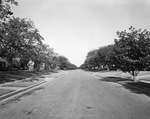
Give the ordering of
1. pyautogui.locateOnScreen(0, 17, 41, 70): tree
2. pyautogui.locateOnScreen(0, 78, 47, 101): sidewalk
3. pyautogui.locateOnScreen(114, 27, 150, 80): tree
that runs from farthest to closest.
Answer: pyautogui.locateOnScreen(0, 17, 41, 70): tree
pyautogui.locateOnScreen(114, 27, 150, 80): tree
pyautogui.locateOnScreen(0, 78, 47, 101): sidewalk

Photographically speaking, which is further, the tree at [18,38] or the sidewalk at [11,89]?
the tree at [18,38]

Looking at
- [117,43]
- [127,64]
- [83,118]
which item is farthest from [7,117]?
[117,43]

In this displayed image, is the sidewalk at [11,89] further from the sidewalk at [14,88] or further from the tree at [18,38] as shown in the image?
the tree at [18,38]

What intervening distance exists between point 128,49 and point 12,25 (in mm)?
17501

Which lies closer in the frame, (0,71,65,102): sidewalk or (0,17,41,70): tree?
(0,71,65,102): sidewalk

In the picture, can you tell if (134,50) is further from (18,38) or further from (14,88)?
(18,38)

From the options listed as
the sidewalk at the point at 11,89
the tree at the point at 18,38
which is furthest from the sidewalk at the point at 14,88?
the tree at the point at 18,38

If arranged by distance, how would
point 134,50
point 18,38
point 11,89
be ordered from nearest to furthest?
1. point 11,89
2. point 134,50
3. point 18,38

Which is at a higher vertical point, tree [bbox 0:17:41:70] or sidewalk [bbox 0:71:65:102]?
tree [bbox 0:17:41:70]

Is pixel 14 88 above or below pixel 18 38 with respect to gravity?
below

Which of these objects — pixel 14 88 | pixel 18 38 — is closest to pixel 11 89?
pixel 14 88

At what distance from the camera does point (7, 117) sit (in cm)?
475

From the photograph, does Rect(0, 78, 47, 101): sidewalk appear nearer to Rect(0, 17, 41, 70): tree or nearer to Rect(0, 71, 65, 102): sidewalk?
Rect(0, 71, 65, 102): sidewalk

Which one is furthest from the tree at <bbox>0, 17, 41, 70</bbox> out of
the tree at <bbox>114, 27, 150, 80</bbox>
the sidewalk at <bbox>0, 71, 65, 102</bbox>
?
the tree at <bbox>114, 27, 150, 80</bbox>
